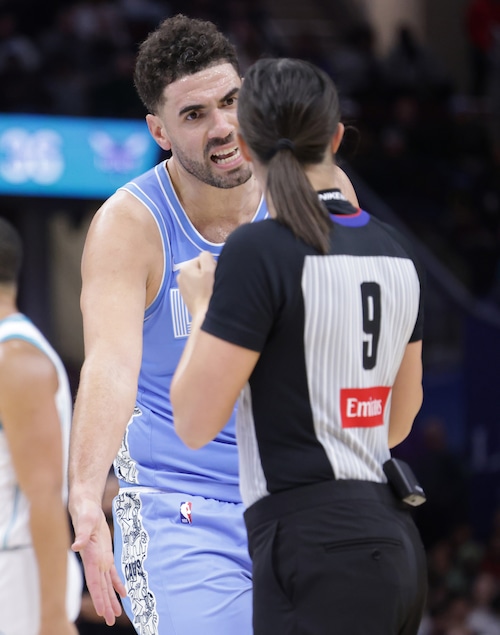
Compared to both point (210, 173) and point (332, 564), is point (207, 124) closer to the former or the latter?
point (210, 173)

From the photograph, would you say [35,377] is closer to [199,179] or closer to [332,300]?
[199,179]

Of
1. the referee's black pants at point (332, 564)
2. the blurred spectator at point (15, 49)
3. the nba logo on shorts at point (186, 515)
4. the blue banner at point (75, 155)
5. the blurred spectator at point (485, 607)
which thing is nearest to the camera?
the referee's black pants at point (332, 564)

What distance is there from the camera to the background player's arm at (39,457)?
3.90 meters

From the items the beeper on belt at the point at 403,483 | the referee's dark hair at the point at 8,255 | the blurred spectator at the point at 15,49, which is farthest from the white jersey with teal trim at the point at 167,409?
the blurred spectator at the point at 15,49

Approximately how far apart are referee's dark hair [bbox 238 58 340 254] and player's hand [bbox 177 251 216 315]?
20cm

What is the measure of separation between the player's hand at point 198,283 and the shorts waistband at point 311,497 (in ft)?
1.30

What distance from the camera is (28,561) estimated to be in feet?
13.1

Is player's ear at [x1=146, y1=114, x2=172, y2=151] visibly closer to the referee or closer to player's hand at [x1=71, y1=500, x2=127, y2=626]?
the referee

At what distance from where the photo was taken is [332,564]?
7.02ft

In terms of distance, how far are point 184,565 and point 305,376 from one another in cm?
92

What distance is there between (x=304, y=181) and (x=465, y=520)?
7.22 metres

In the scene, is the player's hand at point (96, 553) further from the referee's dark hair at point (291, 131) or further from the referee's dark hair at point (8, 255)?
the referee's dark hair at point (8, 255)

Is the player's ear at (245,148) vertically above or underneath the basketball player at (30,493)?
Result: above

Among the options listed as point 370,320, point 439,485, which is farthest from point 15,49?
point 370,320
